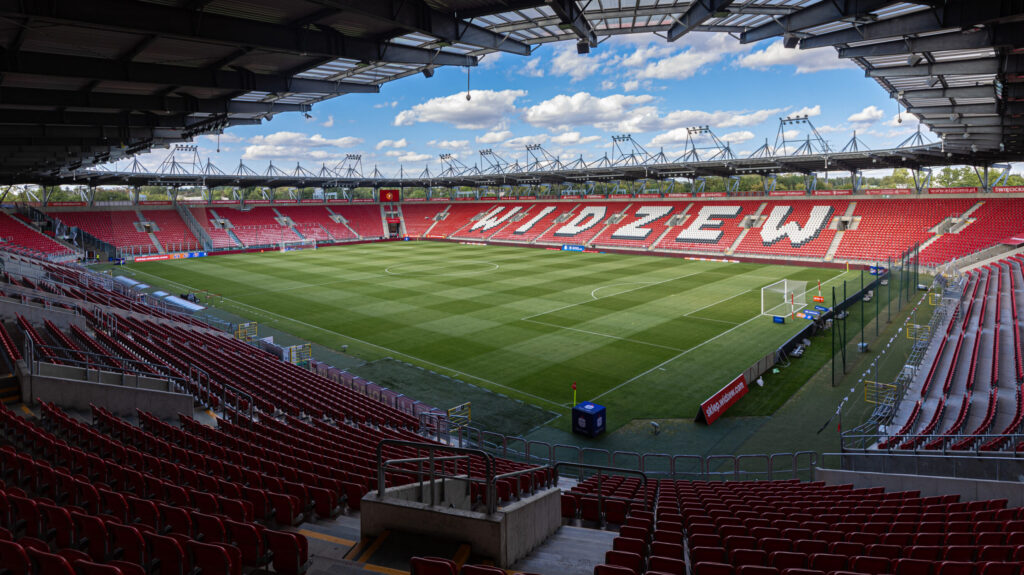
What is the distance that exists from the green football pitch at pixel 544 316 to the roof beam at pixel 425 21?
456 inches

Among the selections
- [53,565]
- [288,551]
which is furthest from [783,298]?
[53,565]

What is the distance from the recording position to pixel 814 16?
10375mm

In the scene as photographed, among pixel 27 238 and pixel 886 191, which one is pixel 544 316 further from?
pixel 27 238

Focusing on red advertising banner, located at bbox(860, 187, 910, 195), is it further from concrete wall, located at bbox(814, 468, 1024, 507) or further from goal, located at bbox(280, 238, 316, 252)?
goal, located at bbox(280, 238, 316, 252)

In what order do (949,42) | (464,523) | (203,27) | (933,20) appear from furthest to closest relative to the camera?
1. (949,42)
2. (933,20)
3. (203,27)
4. (464,523)

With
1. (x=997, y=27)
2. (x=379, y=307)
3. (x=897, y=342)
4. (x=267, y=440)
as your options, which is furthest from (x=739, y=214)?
(x=267, y=440)

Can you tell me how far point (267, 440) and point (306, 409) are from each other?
404 centimetres

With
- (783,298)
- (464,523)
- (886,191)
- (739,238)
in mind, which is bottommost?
(783,298)

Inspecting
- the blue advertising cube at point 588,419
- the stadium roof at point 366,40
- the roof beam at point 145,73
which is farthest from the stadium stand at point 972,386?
the roof beam at point 145,73

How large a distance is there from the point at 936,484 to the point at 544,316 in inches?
843

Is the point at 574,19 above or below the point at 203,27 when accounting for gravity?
above

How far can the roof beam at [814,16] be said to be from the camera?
30.8 ft

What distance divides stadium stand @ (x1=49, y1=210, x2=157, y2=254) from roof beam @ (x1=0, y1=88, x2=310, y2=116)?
174ft

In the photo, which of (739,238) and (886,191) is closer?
(886,191)
